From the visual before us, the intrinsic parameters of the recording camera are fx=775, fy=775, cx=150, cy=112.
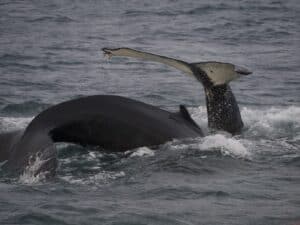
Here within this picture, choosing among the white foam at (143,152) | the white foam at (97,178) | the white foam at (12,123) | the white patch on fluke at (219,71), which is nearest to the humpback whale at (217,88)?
the white patch on fluke at (219,71)

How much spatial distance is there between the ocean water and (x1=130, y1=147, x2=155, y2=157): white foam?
1 centimetres

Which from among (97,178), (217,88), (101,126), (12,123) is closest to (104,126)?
(101,126)

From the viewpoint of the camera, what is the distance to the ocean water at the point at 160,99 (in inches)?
270

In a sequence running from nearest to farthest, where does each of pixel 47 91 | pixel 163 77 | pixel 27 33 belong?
pixel 47 91, pixel 163 77, pixel 27 33

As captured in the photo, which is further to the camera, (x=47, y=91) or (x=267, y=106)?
(x=47, y=91)

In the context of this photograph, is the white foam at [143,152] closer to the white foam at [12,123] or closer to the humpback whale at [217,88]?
the humpback whale at [217,88]

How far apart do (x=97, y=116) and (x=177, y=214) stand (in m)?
2.03

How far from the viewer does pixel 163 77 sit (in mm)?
16266

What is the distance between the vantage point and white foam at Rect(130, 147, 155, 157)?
834 cm

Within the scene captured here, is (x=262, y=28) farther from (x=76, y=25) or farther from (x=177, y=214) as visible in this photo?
(x=177, y=214)

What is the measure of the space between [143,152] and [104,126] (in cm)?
52

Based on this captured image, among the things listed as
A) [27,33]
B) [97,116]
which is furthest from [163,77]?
[97,116]

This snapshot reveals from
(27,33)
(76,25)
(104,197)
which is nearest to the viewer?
(104,197)

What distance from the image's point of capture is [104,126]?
828 centimetres
